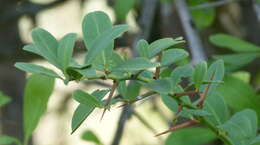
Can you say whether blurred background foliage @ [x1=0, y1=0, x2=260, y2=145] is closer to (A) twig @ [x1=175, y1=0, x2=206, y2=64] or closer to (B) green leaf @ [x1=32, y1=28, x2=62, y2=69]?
(A) twig @ [x1=175, y1=0, x2=206, y2=64]

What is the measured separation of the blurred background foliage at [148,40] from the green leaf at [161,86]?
0.40 m

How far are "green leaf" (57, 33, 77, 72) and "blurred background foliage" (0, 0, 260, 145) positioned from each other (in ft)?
1.21

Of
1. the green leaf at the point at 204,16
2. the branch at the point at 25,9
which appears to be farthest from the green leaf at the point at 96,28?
the branch at the point at 25,9

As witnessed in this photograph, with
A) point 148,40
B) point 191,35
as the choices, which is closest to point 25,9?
point 148,40

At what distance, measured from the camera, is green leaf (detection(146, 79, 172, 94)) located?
19.7 inches

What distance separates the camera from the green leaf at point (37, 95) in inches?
32.8

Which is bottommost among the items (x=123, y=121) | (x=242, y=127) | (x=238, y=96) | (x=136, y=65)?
(x=123, y=121)

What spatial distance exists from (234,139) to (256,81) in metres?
1.10

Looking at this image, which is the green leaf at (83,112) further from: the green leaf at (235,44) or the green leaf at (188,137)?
the green leaf at (235,44)

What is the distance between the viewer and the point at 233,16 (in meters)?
1.85

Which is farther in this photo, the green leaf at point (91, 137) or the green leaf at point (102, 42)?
the green leaf at point (91, 137)

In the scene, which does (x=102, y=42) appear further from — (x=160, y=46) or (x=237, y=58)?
(x=237, y=58)

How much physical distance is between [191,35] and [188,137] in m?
0.27

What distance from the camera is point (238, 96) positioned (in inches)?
36.8
